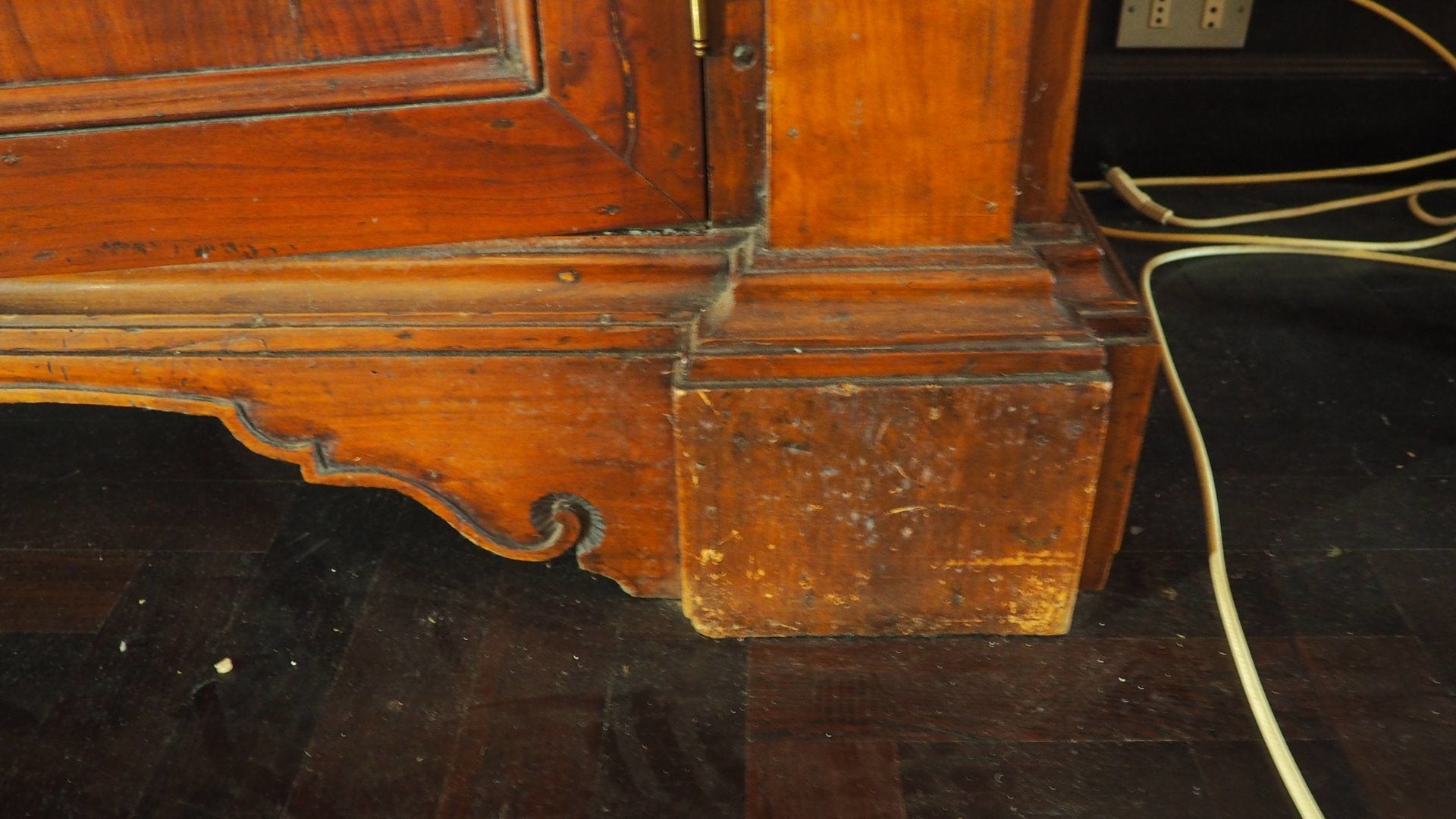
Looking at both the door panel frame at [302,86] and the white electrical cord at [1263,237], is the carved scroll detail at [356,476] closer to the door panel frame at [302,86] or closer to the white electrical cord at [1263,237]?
the door panel frame at [302,86]

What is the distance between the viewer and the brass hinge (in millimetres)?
694

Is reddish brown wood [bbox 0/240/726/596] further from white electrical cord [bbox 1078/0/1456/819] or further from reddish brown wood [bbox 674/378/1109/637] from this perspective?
white electrical cord [bbox 1078/0/1456/819]

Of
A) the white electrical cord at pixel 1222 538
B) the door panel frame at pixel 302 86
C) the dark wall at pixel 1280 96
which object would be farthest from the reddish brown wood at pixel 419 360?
the dark wall at pixel 1280 96

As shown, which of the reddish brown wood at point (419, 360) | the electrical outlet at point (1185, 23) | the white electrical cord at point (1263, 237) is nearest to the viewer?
the reddish brown wood at point (419, 360)

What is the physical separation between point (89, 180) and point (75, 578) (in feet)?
1.18

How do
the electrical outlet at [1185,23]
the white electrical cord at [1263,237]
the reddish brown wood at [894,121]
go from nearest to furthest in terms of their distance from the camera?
the reddish brown wood at [894,121]
the white electrical cord at [1263,237]
the electrical outlet at [1185,23]

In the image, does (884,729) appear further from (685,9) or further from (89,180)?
(89,180)

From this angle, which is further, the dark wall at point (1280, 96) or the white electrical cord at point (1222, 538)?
the dark wall at point (1280, 96)

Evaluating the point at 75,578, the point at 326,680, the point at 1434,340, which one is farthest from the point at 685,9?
the point at 1434,340

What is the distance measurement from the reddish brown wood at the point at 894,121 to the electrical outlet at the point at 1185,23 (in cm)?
87

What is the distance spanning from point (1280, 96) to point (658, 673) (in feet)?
3.85

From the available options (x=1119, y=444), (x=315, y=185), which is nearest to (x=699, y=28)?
(x=315, y=185)

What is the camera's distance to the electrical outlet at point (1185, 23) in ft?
4.81

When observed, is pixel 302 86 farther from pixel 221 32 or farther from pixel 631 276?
pixel 631 276
